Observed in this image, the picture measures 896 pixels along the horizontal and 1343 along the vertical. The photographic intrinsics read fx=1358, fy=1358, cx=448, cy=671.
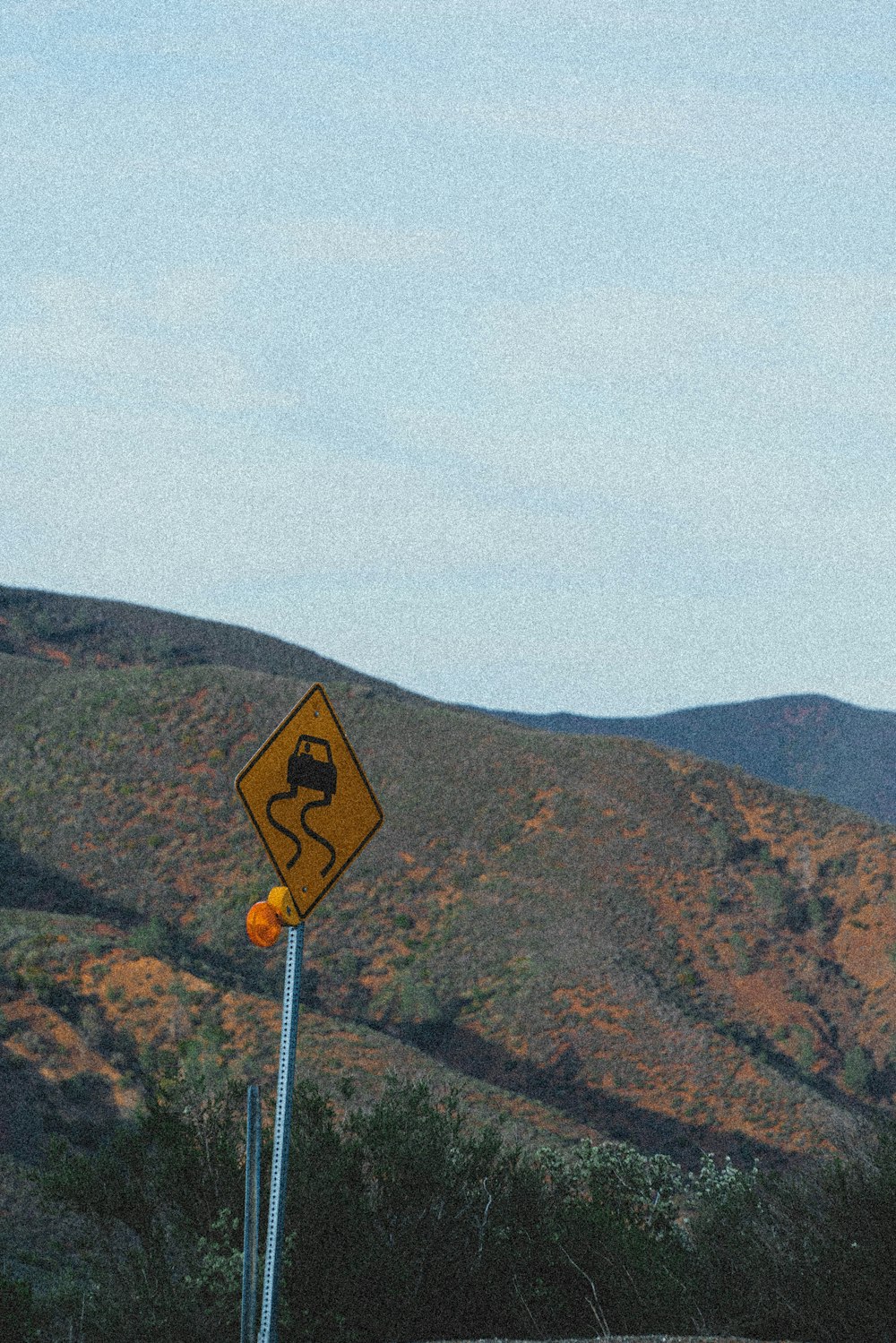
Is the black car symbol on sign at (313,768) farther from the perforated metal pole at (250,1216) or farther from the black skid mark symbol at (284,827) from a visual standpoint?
the perforated metal pole at (250,1216)

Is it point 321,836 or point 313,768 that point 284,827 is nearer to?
A: point 321,836

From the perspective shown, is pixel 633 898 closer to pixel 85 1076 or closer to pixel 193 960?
pixel 193 960

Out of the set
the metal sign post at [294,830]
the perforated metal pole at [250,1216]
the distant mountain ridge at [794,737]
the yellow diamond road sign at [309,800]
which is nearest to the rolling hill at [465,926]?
the perforated metal pole at [250,1216]

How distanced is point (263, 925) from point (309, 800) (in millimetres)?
838

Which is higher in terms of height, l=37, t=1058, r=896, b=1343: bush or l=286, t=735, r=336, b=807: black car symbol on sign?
l=286, t=735, r=336, b=807: black car symbol on sign

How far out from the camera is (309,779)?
300 inches

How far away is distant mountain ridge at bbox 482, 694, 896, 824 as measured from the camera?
11256 cm

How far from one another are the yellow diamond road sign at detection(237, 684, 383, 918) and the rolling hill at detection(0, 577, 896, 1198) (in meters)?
16.5

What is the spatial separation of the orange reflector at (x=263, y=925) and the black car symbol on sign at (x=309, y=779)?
0.38 m

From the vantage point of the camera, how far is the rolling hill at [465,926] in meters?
29.0

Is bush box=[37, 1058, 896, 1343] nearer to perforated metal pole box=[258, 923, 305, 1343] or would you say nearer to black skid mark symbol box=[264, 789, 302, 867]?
perforated metal pole box=[258, 923, 305, 1343]

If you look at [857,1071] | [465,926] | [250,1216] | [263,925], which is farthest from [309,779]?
[465,926]

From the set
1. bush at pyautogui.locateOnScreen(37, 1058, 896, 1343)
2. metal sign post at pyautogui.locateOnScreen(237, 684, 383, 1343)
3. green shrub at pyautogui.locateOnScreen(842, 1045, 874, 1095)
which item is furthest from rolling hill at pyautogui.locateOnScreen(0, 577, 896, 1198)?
metal sign post at pyautogui.locateOnScreen(237, 684, 383, 1343)

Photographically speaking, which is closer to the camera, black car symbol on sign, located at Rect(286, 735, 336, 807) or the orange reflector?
the orange reflector
